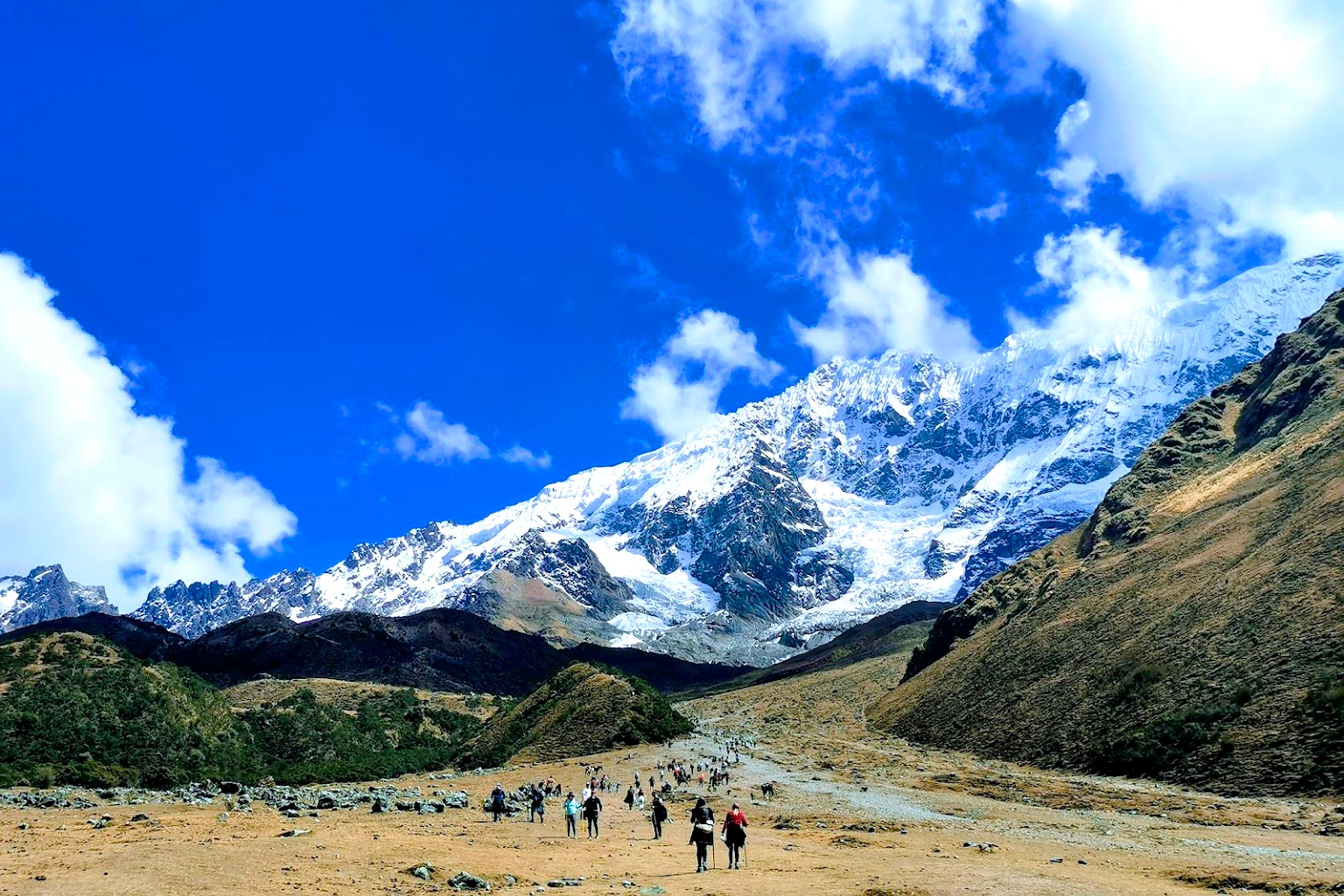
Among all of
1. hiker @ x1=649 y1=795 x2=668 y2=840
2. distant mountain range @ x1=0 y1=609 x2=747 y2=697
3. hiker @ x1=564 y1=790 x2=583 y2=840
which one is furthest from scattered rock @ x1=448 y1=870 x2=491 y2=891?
distant mountain range @ x1=0 y1=609 x2=747 y2=697

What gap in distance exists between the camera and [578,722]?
78.7 m

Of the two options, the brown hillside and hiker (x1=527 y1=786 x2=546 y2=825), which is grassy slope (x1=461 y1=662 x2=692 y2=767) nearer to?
the brown hillside

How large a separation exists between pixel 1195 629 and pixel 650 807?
126 ft

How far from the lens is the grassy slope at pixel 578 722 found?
75.9 m

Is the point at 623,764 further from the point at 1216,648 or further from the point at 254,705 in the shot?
the point at 254,705

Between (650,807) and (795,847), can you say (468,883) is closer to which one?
Answer: (795,847)

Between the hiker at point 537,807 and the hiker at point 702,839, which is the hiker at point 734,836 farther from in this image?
the hiker at point 537,807

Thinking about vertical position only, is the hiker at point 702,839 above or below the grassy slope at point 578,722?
below

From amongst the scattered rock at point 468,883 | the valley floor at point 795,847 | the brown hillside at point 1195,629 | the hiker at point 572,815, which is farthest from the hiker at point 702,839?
the brown hillside at point 1195,629

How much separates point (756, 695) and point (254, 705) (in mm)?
108030

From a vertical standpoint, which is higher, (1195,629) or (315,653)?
(315,653)

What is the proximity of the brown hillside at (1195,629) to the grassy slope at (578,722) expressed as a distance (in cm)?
2609

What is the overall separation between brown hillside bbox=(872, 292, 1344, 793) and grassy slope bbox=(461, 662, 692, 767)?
2609cm

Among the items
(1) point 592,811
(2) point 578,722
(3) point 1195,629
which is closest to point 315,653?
(2) point 578,722
